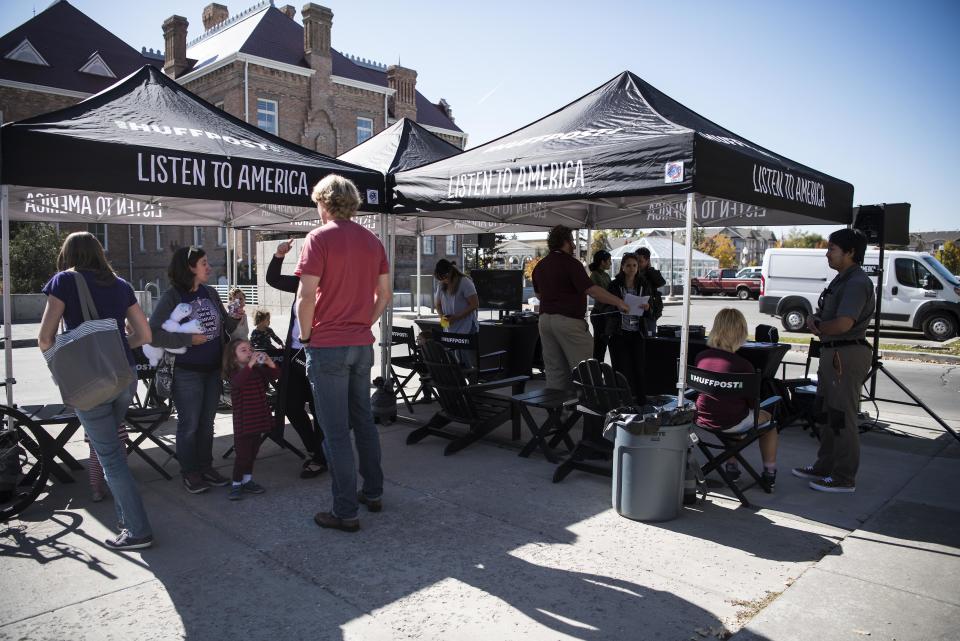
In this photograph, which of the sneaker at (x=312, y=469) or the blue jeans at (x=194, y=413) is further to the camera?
the sneaker at (x=312, y=469)

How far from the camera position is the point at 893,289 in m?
Answer: 16.7

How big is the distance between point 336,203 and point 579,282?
2.41 metres

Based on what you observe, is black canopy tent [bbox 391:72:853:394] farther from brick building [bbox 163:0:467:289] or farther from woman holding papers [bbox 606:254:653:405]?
brick building [bbox 163:0:467:289]

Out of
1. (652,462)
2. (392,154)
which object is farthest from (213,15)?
(652,462)

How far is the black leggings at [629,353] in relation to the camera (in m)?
6.91

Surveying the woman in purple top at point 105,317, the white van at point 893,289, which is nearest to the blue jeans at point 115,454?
the woman in purple top at point 105,317

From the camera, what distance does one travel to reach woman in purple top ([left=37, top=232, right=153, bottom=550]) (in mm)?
3533

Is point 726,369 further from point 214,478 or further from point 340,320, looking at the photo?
point 214,478

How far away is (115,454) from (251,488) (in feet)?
3.90

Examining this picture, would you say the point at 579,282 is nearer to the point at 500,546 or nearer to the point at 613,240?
the point at 500,546

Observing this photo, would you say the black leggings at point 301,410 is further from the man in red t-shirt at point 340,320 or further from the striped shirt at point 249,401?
the man in red t-shirt at point 340,320

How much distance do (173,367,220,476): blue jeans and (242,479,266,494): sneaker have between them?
15.0 inches

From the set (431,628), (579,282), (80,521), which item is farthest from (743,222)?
(80,521)

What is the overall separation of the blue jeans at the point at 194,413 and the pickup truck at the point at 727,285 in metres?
37.3
